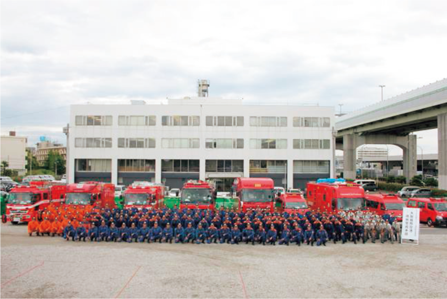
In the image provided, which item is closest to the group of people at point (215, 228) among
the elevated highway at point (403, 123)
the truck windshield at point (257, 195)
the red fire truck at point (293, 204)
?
the red fire truck at point (293, 204)

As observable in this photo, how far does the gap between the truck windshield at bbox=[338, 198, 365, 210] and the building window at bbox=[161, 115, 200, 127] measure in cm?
2775

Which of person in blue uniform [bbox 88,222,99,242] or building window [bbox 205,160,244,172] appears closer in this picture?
person in blue uniform [bbox 88,222,99,242]

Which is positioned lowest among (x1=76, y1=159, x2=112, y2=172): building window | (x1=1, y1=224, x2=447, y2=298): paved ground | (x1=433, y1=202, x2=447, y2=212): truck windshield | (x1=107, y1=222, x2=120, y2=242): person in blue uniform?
(x1=1, y1=224, x2=447, y2=298): paved ground

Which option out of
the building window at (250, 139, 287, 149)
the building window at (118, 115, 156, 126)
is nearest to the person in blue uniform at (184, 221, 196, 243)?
the building window at (250, 139, 287, 149)

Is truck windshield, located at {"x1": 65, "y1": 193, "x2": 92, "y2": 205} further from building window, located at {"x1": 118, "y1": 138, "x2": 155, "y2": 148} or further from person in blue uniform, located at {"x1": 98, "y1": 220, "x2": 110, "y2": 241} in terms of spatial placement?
building window, located at {"x1": 118, "y1": 138, "x2": 155, "y2": 148}

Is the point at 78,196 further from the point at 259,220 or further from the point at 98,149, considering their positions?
the point at 98,149

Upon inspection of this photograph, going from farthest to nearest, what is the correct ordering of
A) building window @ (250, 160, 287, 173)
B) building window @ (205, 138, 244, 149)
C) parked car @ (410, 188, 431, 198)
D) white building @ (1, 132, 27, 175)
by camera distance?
white building @ (1, 132, 27, 175) → building window @ (250, 160, 287, 173) → building window @ (205, 138, 244, 149) → parked car @ (410, 188, 431, 198)

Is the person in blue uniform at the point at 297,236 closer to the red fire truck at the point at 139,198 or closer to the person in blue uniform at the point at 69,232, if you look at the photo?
the person in blue uniform at the point at 69,232

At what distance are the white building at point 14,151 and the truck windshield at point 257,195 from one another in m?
98.0

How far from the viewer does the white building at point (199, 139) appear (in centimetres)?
4912

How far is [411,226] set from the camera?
1894 cm

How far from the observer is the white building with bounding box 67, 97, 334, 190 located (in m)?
49.1

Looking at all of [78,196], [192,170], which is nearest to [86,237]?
[78,196]

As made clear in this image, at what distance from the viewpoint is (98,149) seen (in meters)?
49.5
